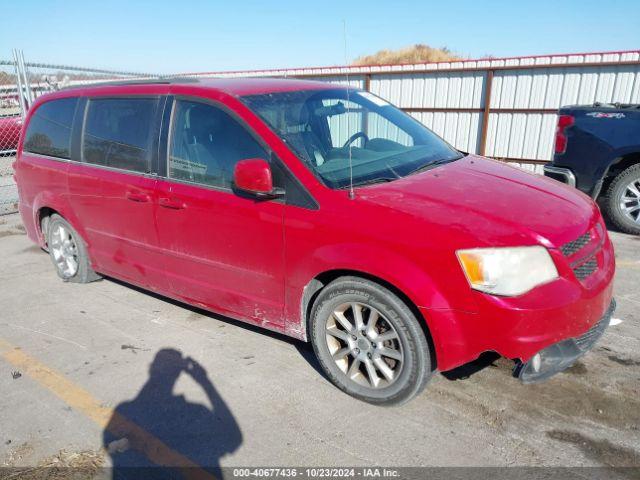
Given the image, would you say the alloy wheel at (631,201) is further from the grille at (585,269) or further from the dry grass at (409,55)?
the dry grass at (409,55)

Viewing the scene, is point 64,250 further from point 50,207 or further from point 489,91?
point 489,91

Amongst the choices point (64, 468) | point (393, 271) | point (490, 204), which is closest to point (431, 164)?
point (490, 204)

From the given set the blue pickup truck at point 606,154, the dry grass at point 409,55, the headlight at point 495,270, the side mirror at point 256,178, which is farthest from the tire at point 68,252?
the dry grass at point 409,55

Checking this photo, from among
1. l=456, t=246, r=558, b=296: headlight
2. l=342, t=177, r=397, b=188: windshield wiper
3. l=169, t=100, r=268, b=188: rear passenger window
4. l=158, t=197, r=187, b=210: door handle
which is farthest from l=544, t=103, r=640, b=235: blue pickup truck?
l=158, t=197, r=187, b=210: door handle

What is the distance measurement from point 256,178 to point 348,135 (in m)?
0.94

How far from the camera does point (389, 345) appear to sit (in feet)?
9.41

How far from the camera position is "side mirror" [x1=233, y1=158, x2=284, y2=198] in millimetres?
2939

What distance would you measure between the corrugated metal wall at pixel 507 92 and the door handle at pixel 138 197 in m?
9.57

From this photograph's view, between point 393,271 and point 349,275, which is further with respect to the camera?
point 349,275

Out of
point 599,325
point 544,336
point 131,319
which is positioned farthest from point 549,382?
point 131,319

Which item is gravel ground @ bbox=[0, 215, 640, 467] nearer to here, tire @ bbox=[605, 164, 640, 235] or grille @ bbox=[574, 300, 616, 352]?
grille @ bbox=[574, 300, 616, 352]

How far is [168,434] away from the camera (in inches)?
108

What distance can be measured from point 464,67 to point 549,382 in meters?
10.0

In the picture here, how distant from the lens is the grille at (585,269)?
2694mm
